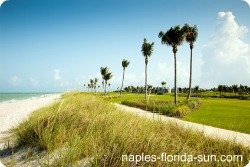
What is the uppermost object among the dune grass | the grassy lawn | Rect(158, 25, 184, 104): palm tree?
Rect(158, 25, 184, 104): palm tree

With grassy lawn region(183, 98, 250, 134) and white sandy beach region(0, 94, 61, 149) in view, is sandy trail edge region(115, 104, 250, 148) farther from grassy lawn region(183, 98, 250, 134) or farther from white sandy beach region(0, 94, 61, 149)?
white sandy beach region(0, 94, 61, 149)

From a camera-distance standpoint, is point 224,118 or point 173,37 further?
point 173,37

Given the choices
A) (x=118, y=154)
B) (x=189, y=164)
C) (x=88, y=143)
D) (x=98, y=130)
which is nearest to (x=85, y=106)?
(x=98, y=130)

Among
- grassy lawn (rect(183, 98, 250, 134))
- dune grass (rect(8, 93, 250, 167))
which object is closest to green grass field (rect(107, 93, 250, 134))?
grassy lawn (rect(183, 98, 250, 134))

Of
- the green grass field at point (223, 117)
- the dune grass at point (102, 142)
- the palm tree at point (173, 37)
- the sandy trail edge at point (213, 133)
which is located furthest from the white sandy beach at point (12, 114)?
the palm tree at point (173, 37)

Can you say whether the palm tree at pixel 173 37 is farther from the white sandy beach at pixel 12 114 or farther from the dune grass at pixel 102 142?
the dune grass at pixel 102 142

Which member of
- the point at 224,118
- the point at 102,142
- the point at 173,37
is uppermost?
the point at 173,37

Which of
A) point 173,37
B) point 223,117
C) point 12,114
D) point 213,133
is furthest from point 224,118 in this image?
point 173,37

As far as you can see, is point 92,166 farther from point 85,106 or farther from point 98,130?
point 85,106

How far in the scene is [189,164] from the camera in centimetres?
414

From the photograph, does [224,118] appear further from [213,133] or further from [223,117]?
[213,133]

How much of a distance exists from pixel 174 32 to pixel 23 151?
30.2 m

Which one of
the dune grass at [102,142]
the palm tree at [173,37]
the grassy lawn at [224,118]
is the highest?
the palm tree at [173,37]

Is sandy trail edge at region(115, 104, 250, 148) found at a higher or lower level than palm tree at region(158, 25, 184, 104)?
lower
